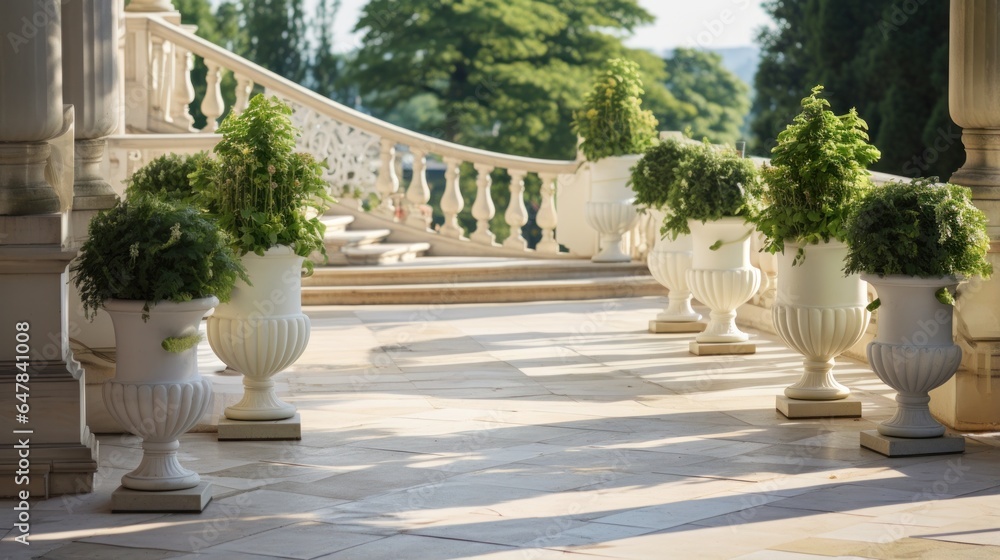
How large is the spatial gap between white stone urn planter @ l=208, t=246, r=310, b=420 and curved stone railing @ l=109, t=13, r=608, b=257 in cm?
701

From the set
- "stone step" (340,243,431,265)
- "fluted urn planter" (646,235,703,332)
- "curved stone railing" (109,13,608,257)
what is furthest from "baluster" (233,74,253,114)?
"fluted urn planter" (646,235,703,332)

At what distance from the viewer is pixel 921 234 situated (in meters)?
6.17

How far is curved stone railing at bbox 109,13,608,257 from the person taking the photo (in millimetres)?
13578

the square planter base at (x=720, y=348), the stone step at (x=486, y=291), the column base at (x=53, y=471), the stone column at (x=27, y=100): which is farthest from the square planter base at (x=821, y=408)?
the stone step at (x=486, y=291)

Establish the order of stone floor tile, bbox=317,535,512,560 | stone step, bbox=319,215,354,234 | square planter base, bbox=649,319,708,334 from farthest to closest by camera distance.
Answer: stone step, bbox=319,215,354,234
square planter base, bbox=649,319,708,334
stone floor tile, bbox=317,535,512,560

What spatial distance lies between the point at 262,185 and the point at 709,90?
124 feet

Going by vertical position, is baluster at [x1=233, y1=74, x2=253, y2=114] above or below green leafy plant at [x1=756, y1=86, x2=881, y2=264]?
above

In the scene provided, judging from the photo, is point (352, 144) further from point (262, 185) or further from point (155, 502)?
point (155, 502)

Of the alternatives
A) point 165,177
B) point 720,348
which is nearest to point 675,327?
point 720,348

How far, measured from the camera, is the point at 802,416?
718 centimetres

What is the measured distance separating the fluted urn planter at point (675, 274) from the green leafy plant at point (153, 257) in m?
5.15

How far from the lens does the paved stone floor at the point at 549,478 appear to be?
15.9 ft

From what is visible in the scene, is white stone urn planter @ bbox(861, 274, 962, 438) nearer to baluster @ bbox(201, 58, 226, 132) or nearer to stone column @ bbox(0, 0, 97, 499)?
stone column @ bbox(0, 0, 97, 499)

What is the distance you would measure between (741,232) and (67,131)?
4773 millimetres
